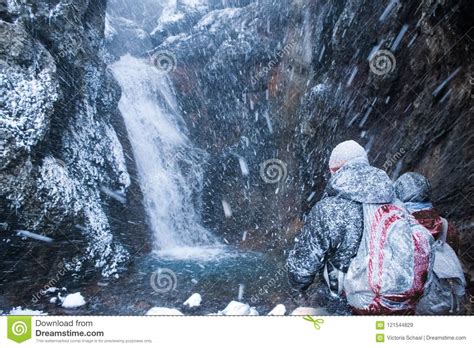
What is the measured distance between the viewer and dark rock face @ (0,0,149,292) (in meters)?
3.54

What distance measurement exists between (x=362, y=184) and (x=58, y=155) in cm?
460

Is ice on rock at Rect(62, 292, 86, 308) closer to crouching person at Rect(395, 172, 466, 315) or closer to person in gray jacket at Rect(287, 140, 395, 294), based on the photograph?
person in gray jacket at Rect(287, 140, 395, 294)

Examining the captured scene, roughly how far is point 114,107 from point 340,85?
5372mm

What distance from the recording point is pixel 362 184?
1334 mm

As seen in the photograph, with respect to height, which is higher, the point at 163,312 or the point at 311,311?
the point at 311,311

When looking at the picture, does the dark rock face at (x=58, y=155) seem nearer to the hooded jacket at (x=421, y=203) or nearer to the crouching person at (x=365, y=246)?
the crouching person at (x=365, y=246)

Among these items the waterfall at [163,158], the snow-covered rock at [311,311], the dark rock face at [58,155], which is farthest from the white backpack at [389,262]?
the waterfall at [163,158]

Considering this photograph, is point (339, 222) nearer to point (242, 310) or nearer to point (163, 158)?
point (242, 310)

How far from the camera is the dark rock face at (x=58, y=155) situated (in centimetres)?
354

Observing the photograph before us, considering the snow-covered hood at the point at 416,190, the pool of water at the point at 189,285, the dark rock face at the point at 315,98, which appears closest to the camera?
the snow-covered hood at the point at 416,190

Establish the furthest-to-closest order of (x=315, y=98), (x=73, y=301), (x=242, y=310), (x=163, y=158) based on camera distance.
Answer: (x=163, y=158), (x=315, y=98), (x=73, y=301), (x=242, y=310)

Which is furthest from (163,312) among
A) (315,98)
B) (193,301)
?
(315,98)

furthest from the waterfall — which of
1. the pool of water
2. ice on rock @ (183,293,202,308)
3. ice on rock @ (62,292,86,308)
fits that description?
ice on rock @ (62,292,86,308)
